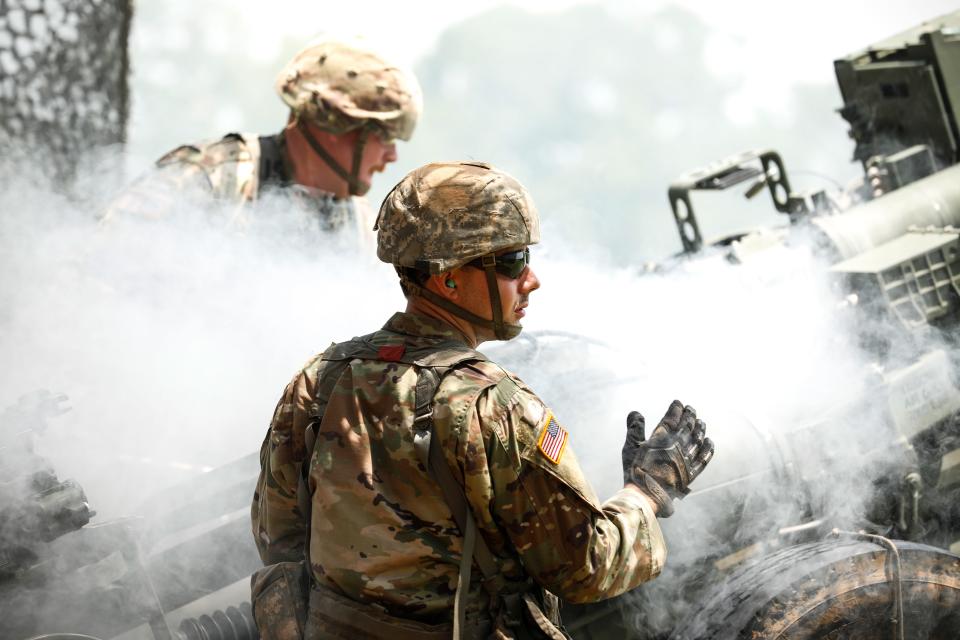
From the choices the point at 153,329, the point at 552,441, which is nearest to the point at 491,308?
the point at 552,441

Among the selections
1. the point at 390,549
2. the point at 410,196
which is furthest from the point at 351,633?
the point at 410,196

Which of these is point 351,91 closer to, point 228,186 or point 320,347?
point 228,186

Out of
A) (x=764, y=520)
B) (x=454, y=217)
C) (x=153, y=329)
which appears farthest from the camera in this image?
(x=153, y=329)

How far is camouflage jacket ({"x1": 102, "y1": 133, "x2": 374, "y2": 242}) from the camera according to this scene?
4941 millimetres

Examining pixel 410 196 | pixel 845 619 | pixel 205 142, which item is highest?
pixel 205 142

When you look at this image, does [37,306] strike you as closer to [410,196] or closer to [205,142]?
[205,142]

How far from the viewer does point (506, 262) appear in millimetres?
2492

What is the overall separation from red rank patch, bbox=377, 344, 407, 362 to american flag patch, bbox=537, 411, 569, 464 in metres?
0.35

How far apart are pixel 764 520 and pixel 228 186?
2897 mm

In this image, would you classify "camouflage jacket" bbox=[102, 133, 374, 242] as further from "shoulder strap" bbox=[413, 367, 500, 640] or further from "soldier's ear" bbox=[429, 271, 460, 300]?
"shoulder strap" bbox=[413, 367, 500, 640]

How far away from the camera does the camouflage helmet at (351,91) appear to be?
17.2ft

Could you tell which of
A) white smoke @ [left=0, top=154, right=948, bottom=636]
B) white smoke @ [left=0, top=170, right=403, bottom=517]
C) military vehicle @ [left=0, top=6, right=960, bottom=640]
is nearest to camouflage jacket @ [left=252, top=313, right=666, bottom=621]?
military vehicle @ [left=0, top=6, right=960, bottom=640]

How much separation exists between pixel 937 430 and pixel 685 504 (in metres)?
1.45

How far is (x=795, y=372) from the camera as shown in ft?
13.9
